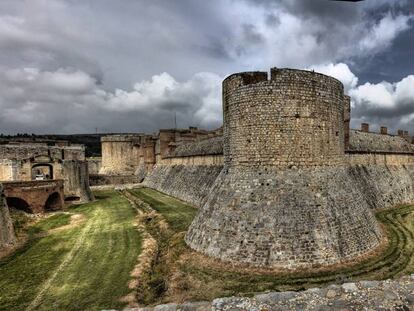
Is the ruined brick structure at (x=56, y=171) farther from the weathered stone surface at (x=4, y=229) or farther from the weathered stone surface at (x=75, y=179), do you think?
the weathered stone surface at (x=4, y=229)

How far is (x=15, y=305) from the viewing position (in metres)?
8.37

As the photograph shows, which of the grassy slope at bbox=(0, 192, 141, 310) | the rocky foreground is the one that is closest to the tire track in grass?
the grassy slope at bbox=(0, 192, 141, 310)

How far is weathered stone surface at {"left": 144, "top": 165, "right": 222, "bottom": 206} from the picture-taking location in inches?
898

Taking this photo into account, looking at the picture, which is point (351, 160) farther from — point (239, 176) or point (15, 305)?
point (15, 305)

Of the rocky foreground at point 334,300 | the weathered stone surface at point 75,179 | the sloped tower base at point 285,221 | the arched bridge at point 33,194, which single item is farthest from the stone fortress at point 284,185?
the weathered stone surface at point 75,179

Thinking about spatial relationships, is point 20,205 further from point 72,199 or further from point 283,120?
point 283,120

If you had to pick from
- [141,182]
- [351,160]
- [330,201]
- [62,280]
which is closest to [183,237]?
[62,280]

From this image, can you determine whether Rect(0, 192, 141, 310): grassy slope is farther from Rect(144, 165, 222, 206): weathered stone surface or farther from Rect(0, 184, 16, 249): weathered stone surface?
Rect(144, 165, 222, 206): weathered stone surface

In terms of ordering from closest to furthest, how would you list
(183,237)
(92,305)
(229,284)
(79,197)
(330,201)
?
(92,305) → (229,284) → (330,201) → (183,237) → (79,197)

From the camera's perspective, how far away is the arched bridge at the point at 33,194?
20219 mm

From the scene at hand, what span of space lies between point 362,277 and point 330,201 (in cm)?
297

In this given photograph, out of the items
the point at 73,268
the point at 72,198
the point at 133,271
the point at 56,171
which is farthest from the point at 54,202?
the point at 133,271

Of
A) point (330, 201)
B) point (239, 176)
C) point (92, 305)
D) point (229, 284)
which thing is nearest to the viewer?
point (92, 305)

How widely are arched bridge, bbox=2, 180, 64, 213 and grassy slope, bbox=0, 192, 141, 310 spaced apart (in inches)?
160
